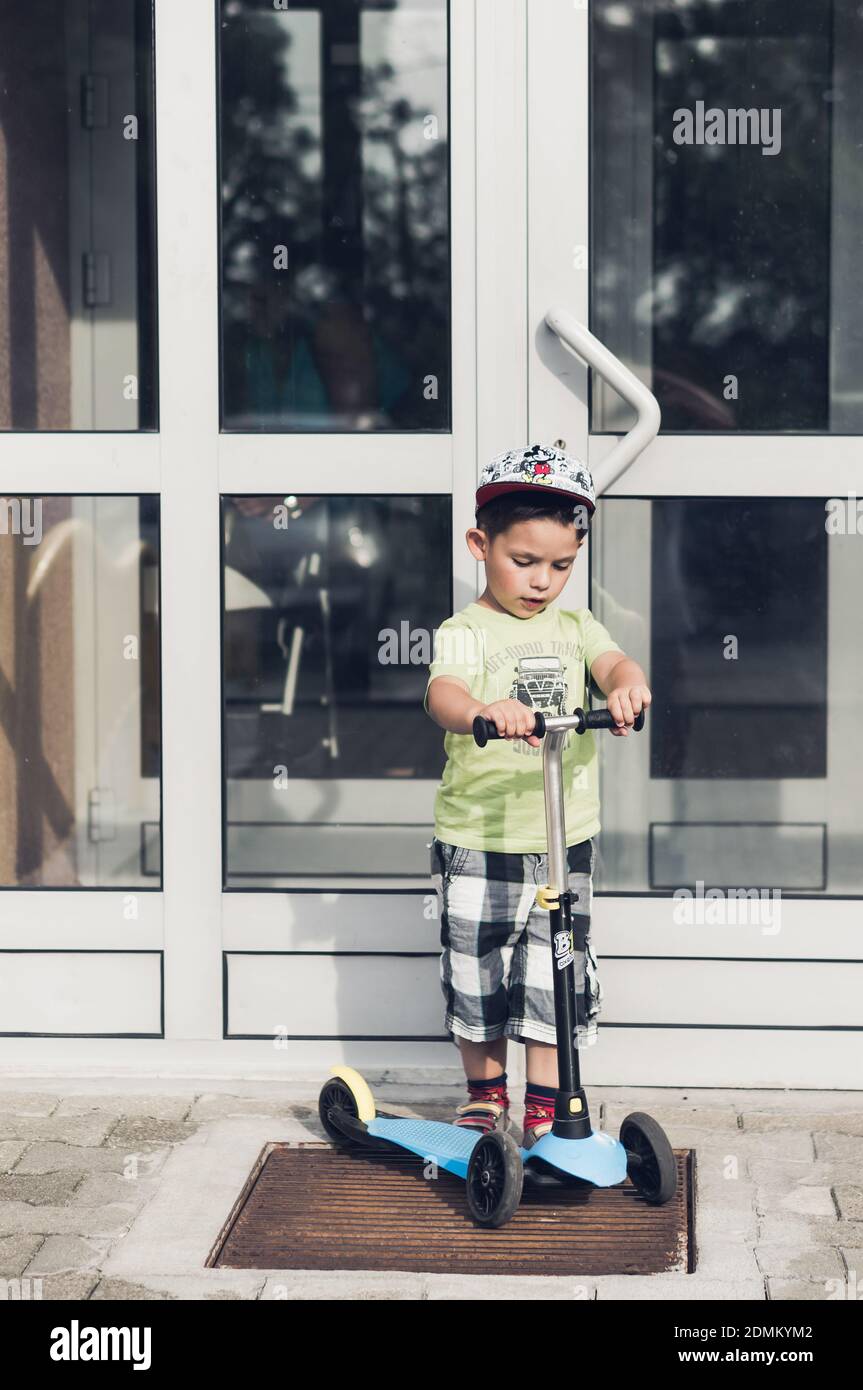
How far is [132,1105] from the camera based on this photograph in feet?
13.5

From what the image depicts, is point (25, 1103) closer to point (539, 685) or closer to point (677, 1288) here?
point (539, 685)

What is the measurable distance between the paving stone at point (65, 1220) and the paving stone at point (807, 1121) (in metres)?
1.49

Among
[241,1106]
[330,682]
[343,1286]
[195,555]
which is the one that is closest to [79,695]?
[195,555]

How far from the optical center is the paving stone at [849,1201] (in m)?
3.39

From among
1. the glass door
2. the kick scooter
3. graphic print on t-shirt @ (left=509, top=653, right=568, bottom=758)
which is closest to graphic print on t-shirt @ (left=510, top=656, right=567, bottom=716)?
graphic print on t-shirt @ (left=509, top=653, right=568, bottom=758)

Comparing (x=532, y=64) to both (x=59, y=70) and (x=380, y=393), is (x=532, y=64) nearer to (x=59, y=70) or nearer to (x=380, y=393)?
(x=380, y=393)

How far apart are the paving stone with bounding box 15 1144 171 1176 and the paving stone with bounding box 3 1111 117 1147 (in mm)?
47

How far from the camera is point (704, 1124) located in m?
3.96

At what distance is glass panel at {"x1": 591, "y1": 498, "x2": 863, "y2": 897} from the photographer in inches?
167

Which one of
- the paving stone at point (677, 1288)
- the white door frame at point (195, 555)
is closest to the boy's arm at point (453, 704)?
the white door frame at point (195, 555)

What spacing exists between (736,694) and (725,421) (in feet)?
2.34

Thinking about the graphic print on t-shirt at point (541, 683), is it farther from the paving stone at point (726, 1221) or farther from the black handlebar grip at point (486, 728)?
the paving stone at point (726, 1221)

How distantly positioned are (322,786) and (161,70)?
1915 millimetres
